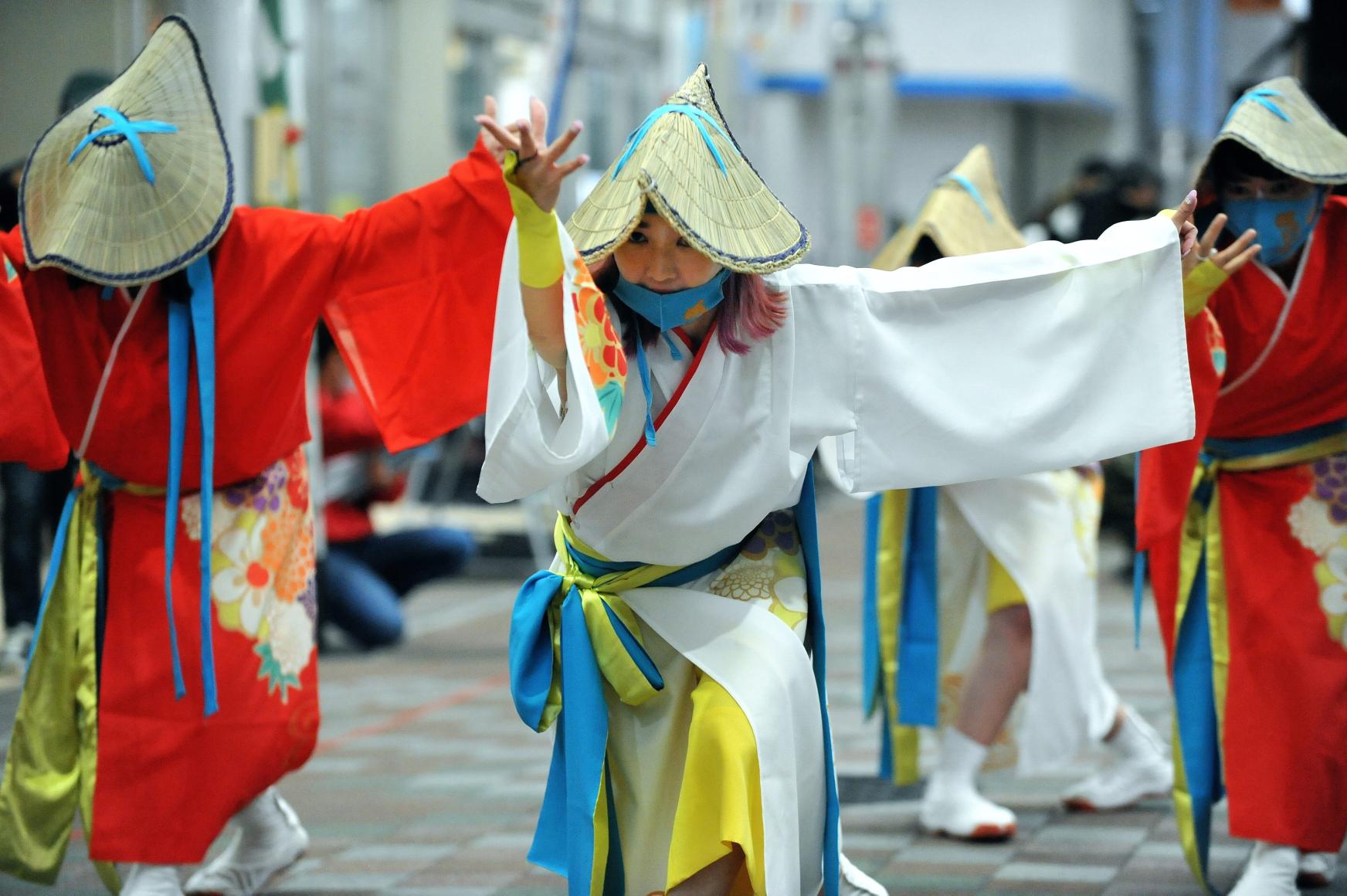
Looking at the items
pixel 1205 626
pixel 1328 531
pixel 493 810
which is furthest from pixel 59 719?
pixel 1328 531

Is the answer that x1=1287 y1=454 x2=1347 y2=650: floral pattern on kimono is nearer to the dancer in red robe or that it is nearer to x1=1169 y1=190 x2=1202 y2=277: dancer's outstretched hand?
x1=1169 y1=190 x2=1202 y2=277: dancer's outstretched hand

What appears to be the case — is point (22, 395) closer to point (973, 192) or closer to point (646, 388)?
point (646, 388)

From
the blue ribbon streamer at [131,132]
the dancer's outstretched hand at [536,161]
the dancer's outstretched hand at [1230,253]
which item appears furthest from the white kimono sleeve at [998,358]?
the blue ribbon streamer at [131,132]

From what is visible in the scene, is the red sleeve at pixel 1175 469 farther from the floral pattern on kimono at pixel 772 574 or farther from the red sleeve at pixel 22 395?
the red sleeve at pixel 22 395

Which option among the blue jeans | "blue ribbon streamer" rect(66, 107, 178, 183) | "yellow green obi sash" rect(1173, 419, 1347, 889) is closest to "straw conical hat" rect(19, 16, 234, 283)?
"blue ribbon streamer" rect(66, 107, 178, 183)

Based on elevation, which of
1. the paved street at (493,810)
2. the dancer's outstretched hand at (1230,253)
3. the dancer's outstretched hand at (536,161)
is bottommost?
the paved street at (493,810)

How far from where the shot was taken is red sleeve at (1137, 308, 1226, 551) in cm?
370

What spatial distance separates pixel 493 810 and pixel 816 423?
220 centimetres

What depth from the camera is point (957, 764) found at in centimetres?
476

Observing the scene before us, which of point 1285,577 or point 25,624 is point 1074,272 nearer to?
point 1285,577

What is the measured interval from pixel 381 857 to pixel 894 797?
145 centimetres

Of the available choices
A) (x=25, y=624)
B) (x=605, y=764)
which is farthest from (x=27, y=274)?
(x=25, y=624)

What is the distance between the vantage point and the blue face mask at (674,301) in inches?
122

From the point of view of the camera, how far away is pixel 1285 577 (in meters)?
3.94
